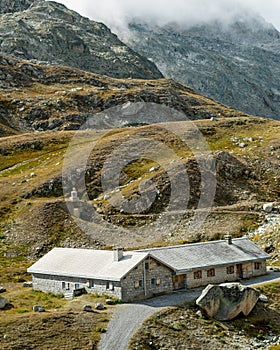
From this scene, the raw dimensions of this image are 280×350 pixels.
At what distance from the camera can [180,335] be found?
1839 inches

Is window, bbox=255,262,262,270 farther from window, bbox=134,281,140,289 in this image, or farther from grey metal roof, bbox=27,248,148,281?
window, bbox=134,281,140,289

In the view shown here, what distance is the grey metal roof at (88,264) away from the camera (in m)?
53.8

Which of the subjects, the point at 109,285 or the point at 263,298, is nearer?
the point at 109,285

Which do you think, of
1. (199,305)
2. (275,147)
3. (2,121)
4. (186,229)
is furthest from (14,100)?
(199,305)

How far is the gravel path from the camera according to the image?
145 ft

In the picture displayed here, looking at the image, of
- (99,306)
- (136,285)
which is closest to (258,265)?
(136,285)

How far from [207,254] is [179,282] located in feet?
18.6

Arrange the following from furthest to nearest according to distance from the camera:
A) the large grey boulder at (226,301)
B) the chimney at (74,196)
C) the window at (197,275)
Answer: the chimney at (74,196), the window at (197,275), the large grey boulder at (226,301)

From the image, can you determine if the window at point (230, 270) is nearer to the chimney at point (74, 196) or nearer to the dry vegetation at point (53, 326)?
the dry vegetation at point (53, 326)

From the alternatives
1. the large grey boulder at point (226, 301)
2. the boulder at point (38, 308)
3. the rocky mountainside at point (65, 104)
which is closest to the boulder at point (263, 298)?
the large grey boulder at point (226, 301)

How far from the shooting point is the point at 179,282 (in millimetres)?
58281

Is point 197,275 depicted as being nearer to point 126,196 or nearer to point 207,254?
point 207,254

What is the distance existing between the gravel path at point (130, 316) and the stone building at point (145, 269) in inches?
63.2

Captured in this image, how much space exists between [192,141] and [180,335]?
70.7 m
